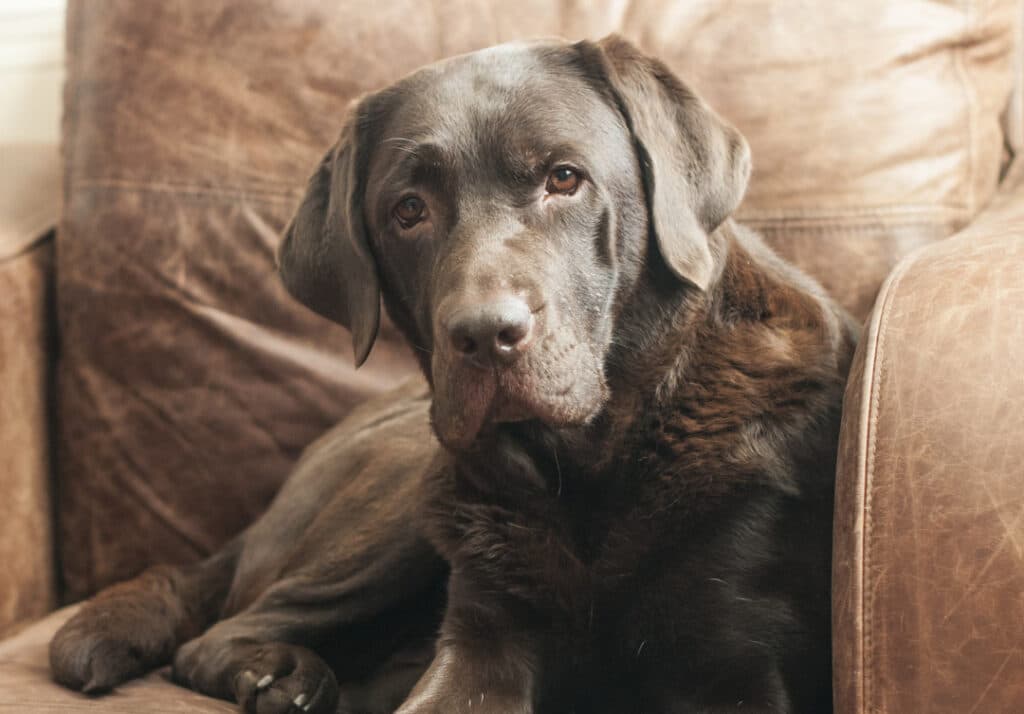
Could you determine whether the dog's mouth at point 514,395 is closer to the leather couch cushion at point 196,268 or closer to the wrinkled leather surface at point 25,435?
the leather couch cushion at point 196,268

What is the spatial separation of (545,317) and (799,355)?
1.25ft

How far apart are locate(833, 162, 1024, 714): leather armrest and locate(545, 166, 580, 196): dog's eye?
1.62 feet

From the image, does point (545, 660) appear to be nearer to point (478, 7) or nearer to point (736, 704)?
point (736, 704)

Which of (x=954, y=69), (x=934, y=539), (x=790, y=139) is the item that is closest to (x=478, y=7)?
(x=790, y=139)

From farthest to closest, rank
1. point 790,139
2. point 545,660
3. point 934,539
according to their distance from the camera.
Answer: point 790,139, point 545,660, point 934,539

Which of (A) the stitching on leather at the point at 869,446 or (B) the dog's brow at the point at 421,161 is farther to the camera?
(B) the dog's brow at the point at 421,161

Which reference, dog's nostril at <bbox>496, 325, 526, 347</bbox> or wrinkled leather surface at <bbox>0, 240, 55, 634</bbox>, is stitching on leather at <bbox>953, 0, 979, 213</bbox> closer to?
dog's nostril at <bbox>496, 325, 526, 347</bbox>

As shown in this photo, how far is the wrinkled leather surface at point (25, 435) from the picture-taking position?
2.22 m

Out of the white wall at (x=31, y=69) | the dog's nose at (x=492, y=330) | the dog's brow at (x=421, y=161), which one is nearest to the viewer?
the dog's nose at (x=492, y=330)

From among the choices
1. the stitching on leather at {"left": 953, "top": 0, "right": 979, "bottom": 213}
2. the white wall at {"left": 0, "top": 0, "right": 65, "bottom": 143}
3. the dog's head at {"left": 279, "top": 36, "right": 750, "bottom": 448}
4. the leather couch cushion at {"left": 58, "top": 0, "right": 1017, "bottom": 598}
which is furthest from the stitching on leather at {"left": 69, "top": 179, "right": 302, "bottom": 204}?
the stitching on leather at {"left": 953, "top": 0, "right": 979, "bottom": 213}

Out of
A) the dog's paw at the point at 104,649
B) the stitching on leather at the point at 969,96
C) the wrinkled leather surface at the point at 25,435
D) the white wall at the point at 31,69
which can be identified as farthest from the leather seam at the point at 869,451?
the white wall at the point at 31,69

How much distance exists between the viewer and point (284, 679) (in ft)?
5.51

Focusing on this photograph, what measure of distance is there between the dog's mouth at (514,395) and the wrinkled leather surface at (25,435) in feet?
3.49

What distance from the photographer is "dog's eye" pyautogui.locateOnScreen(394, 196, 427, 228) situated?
65.4 inches
